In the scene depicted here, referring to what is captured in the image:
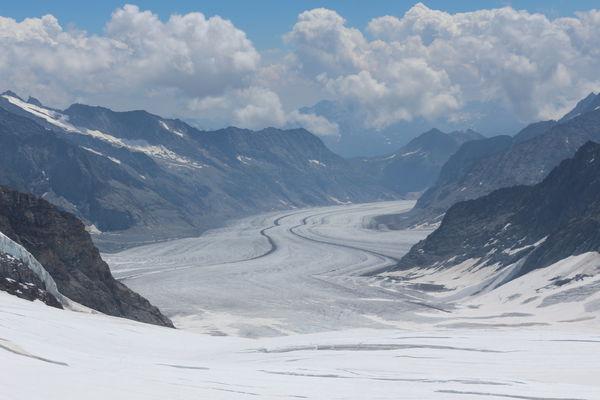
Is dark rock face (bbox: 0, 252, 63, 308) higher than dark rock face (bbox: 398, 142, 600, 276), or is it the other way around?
dark rock face (bbox: 398, 142, 600, 276)

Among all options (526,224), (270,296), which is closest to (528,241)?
(526,224)

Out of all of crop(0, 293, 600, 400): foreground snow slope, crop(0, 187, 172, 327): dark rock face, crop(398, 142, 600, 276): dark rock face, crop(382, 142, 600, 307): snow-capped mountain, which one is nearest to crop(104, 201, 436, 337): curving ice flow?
crop(382, 142, 600, 307): snow-capped mountain

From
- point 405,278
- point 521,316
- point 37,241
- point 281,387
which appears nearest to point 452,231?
point 405,278

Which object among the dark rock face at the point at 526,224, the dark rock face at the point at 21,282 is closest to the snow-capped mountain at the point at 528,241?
the dark rock face at the point at 526,224

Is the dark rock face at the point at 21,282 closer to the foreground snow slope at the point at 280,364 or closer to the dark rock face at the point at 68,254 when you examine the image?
the foreground snow slope at the point at 280,364

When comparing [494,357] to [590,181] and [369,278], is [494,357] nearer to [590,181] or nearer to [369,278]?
[369,278]

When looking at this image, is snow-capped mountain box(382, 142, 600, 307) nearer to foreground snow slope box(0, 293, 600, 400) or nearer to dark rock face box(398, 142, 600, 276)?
dark rock face box(398, 142, 600, 276)

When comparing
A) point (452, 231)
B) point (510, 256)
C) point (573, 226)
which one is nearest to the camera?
point (573, 226)
